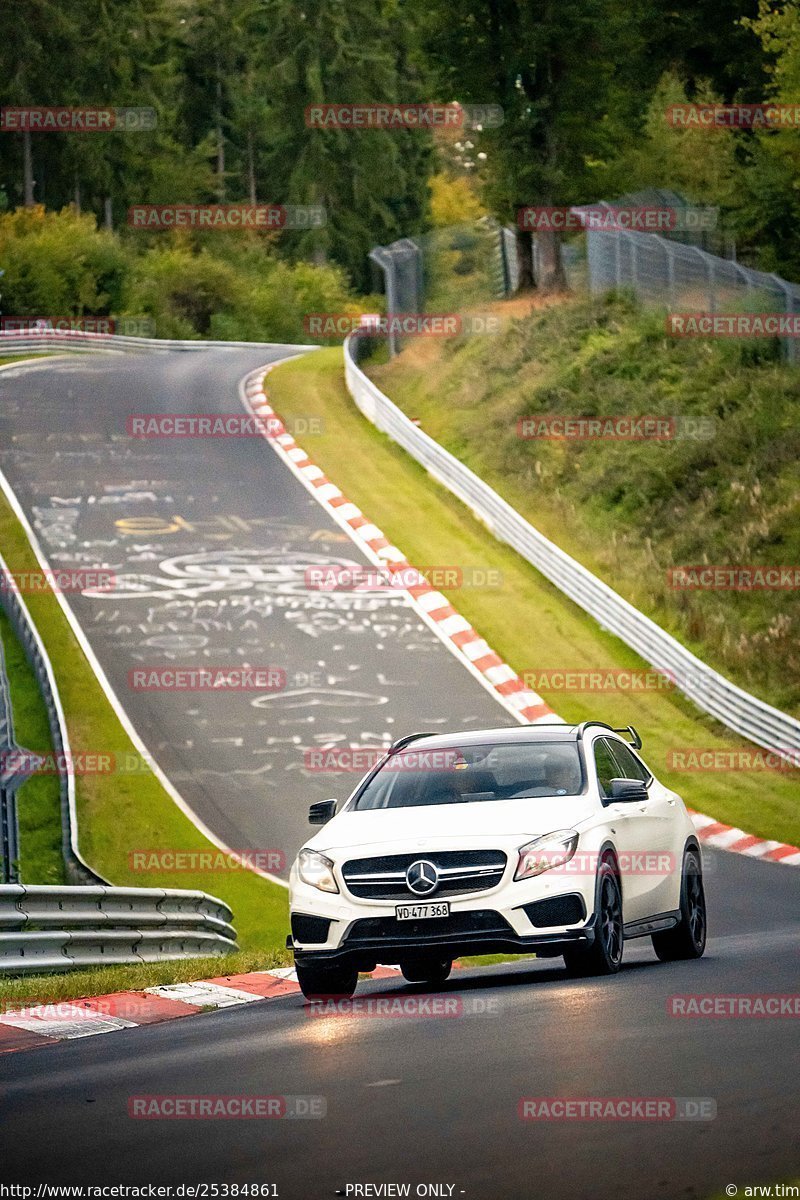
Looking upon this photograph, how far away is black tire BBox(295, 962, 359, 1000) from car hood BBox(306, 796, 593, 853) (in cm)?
72

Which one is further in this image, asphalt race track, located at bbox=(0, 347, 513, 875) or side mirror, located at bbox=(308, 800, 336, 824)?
asphalt race track, located at bbox=(0, 347, 513, 875)

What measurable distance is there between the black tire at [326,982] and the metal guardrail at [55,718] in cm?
919

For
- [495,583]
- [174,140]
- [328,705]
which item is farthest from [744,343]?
[174,140]

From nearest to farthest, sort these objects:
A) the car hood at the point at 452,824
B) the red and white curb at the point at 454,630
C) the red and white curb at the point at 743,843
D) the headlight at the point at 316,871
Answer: the car hood at the point at 452,824
the headlight at the point at 316,871
the red and white curb at the point at 743,843
the red and white curb at the point at 454,630

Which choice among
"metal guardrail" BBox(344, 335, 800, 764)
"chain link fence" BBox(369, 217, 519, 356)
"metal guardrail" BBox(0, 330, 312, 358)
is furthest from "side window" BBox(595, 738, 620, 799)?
"metal guardrail" BBox(0, 330, 312, 358)

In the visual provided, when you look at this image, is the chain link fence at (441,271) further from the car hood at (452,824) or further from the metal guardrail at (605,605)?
the car hood at (452,824)

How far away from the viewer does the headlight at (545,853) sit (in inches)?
437

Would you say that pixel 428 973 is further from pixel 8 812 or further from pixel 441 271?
pixel 441 271

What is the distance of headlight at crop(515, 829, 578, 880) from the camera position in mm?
11109

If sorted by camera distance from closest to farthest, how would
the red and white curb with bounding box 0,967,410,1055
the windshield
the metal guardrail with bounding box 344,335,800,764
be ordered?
1. the red and white curb with bounding box 0,967,410,1055
2. the windshield
3. the metal guardrail with bounding box 344,335,800,764

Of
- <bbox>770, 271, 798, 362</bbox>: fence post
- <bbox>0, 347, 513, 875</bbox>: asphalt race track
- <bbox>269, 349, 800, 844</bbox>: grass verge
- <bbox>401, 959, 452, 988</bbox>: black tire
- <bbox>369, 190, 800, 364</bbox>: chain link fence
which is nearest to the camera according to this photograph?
<bbox>401, 959, 452, 988</bbox>: black tire

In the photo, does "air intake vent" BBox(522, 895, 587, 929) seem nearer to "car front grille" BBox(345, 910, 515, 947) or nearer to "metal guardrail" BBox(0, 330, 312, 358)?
"car front grille" BBox(345, 910, 515, 947)

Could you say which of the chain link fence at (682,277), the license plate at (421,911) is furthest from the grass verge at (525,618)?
the license plate at (421,911)

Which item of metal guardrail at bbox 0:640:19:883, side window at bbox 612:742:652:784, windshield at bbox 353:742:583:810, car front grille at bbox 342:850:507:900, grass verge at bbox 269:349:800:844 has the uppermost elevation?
windshield at bbox 353:742:583:810
